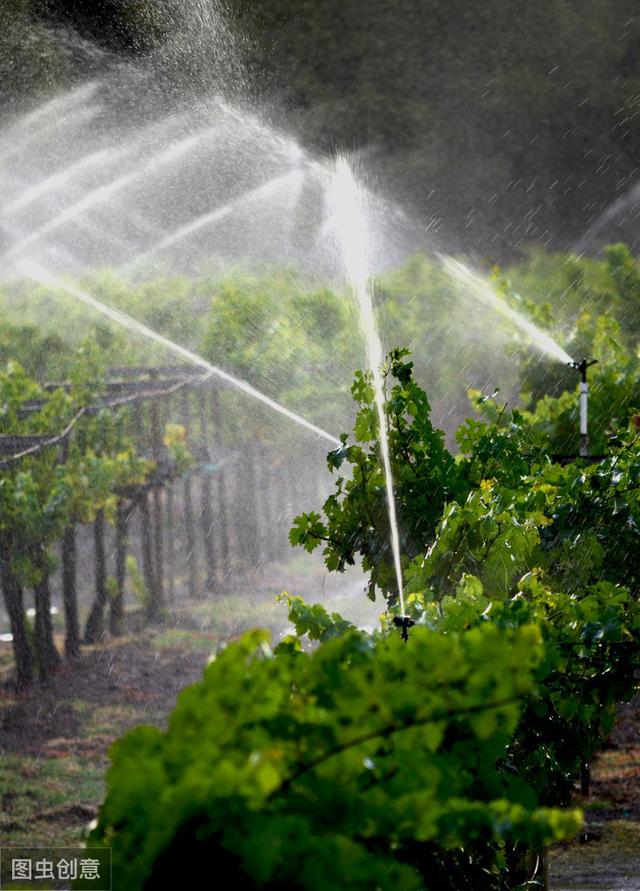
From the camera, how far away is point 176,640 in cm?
924

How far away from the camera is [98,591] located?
8.67 m

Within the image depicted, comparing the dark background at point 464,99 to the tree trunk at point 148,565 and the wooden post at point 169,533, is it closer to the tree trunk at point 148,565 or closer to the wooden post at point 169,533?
the wooden post at point 169,533

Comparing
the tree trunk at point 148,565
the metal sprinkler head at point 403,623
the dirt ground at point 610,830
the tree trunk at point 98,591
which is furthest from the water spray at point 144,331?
the metal sprinkler head at point 403,623

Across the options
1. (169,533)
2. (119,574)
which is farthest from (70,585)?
(169,533)

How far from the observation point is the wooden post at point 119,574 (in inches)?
347

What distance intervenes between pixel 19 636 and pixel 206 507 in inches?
140

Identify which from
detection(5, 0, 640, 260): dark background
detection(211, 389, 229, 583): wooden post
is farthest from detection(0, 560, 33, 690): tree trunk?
detection(5, 0, 640, 260): dark background

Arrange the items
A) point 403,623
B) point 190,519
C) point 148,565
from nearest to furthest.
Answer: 1. point 403,623
2. point 148,565
3. point 190,519

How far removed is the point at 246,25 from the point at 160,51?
2137 millimetres

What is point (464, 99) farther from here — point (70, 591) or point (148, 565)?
point (70, 591)

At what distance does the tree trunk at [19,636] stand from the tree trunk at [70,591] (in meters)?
0.31

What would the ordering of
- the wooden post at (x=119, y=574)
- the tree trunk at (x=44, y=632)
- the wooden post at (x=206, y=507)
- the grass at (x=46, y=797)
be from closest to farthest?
the grass at (x=46, y=797) → the tree trunk at (x=44, y=632) → the wooden post at (x=119, y=574) → the wooden post at (x=206, y=507)

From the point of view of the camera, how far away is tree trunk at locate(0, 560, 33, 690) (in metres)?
7.84

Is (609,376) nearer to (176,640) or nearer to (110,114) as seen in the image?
(176,640)
